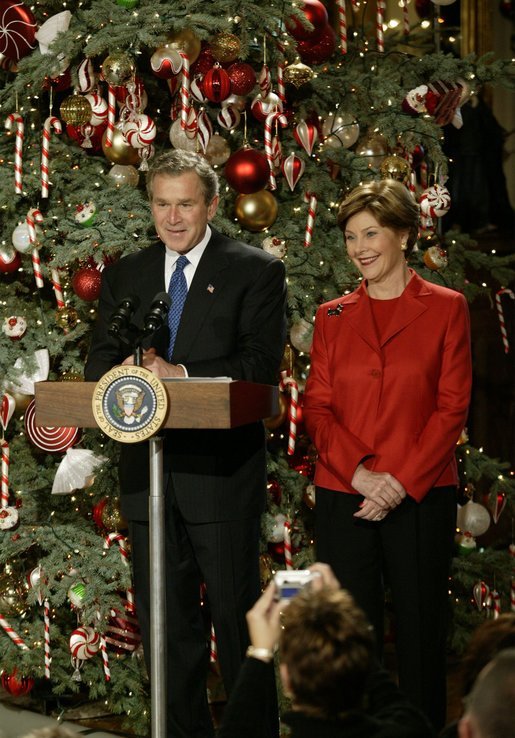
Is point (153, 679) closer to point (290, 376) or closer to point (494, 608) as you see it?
point (290, 376)

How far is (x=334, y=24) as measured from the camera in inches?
229

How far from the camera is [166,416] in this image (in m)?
2.41

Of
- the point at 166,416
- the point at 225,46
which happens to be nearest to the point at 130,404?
the point at 166,416

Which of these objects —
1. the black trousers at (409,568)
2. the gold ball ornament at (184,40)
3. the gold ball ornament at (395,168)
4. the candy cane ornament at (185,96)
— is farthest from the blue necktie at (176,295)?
the gold ball ornament at (395,168)

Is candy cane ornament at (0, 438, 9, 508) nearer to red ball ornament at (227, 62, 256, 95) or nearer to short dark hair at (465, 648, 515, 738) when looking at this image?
red ball ornament at (227, 62, 256, 95)

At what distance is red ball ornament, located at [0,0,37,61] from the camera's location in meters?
3.96

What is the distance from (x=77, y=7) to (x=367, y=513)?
7.58ft

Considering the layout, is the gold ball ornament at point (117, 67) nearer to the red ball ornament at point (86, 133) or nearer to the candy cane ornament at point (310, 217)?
the red ball ornament at point (86, 133)

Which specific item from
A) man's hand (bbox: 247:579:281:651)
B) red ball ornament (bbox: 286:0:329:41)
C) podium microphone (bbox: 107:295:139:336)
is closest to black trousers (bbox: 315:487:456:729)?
podium microphone (bbox: 107:295:139:336)

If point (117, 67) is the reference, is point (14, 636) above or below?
below

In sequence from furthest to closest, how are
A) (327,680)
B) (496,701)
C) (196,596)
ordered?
(196,596), (327,680), (496,701)

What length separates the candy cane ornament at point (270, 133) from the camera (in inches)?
157

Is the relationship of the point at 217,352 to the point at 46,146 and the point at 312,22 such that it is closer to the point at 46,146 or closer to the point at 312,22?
the point at 46,146

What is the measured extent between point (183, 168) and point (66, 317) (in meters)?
1.25
